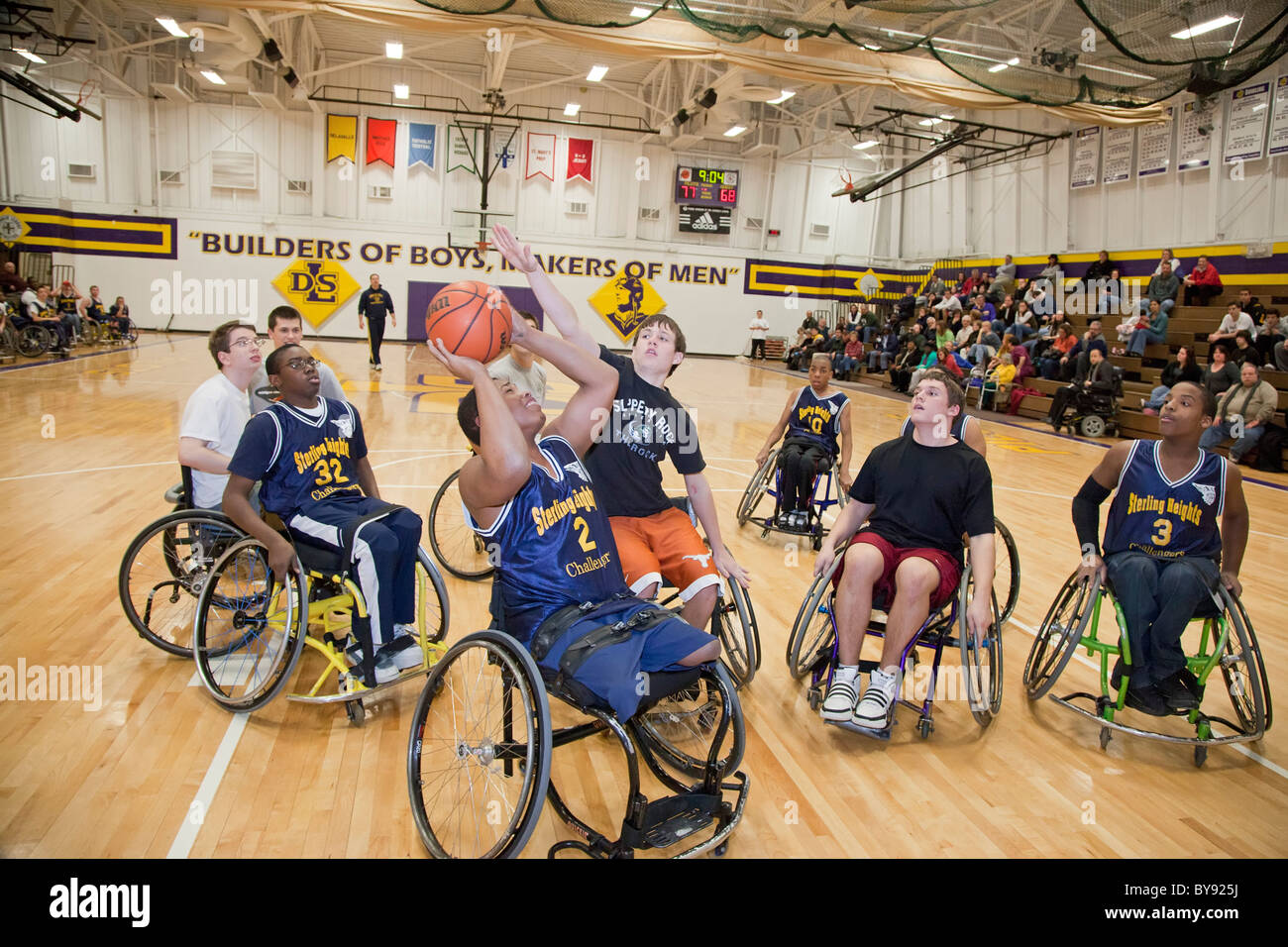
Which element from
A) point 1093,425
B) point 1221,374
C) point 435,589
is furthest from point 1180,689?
point 1093,425

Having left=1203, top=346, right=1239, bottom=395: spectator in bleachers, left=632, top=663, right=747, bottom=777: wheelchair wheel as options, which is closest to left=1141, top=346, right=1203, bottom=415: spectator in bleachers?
left=1203, top=346, right=1239, bottom=395: spectator in bleachers

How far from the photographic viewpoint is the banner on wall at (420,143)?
1955 centimetres

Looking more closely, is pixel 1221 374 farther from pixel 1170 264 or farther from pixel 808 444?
pixel 808 444

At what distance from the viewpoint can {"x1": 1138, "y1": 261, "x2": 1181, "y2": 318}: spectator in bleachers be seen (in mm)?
13500

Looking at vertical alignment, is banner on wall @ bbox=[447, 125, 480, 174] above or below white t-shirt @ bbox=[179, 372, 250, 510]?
above

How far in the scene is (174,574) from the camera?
3646 millimetres

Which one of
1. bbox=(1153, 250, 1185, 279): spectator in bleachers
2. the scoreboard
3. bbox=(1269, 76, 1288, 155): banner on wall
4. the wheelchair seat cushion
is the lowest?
the wheelchair seat cushion

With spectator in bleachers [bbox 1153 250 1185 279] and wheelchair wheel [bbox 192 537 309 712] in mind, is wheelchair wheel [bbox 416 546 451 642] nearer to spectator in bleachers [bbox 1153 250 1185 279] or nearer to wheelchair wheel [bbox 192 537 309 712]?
wheelchair wheel [bbox 192 537 309 712]

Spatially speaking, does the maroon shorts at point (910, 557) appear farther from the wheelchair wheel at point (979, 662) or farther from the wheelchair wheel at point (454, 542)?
the wheelchair wheel at point (454, 542)

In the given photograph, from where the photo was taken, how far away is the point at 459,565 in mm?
4668

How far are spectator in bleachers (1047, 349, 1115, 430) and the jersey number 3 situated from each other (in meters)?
11.1

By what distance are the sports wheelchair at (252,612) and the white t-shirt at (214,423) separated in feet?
0.22

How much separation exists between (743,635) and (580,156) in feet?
62.7

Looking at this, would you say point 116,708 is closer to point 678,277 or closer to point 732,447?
point 732,447
